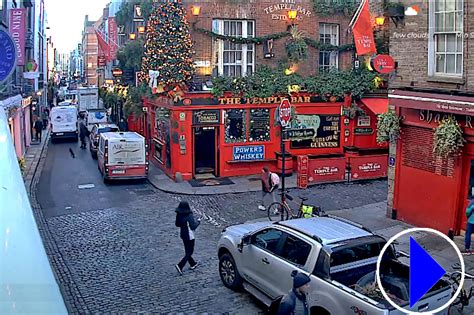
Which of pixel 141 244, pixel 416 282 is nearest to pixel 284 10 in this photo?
pixel 141 244

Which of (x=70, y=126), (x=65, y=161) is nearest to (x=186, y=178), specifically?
(x=65, y=161)

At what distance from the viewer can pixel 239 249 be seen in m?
10.1

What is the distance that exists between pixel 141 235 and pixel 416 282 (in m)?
9.88

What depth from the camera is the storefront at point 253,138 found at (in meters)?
22.8

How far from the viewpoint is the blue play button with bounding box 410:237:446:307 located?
592 cm

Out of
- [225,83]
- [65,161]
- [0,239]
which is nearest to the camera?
[0,239]

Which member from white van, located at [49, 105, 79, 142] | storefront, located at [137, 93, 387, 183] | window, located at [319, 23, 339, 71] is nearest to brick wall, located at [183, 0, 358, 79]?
window, located at [319, 23, 339, 71]

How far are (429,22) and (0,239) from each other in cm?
1417

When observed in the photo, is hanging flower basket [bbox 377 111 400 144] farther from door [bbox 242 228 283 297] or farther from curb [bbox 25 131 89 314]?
curb [bbox 25 131 89 314]

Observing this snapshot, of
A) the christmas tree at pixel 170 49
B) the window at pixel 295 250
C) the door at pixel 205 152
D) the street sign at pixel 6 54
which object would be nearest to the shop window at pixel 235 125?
the door at pixel 205 152

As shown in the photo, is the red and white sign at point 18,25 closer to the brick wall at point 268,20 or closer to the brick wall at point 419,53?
the brick wall at point 268,20

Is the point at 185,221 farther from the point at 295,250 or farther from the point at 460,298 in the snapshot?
the point at 460,298

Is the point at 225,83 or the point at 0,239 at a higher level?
the point at 225,83

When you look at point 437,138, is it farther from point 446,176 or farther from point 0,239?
point 0,239
